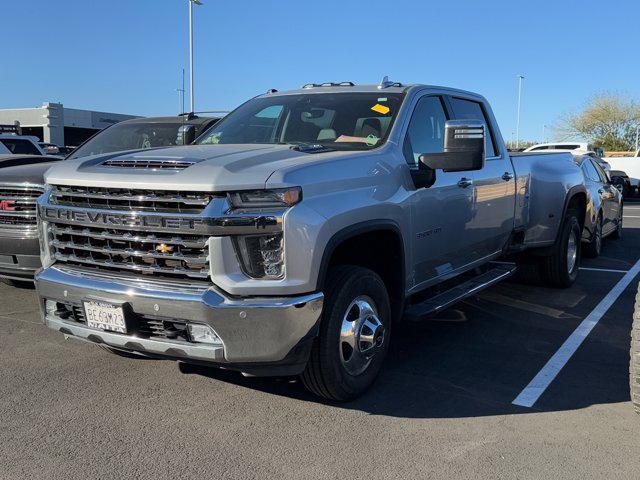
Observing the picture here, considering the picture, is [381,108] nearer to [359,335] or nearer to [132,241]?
[359,335]

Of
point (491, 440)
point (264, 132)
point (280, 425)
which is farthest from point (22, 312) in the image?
point (491, 440)

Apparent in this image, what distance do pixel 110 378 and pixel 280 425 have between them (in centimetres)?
136

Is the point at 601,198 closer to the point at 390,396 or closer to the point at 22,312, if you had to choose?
the point at 390,396

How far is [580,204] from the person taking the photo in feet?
25.8

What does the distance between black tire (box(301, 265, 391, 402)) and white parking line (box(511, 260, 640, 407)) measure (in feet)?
3.10

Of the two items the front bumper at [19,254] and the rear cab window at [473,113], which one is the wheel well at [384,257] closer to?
the rear cab window at [473,113]

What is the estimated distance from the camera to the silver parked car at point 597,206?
8651 millimetres

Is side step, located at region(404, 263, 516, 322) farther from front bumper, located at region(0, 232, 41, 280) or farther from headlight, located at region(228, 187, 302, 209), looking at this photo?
front bumper, located at region(0, 232, 41, 280)

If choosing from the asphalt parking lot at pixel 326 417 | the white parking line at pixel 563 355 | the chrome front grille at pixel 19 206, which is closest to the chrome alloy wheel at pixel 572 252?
the white parking line at pixel 563 355

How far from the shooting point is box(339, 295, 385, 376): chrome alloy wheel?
3.72 metres

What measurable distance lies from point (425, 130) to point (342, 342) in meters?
1.93

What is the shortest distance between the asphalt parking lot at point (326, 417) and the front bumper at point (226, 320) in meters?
0.44

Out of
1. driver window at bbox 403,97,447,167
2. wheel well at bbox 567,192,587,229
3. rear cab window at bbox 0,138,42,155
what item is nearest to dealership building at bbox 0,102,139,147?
rear cab window at bbox 0,138,42,155

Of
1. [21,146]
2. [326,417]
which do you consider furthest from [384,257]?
[21,146]
